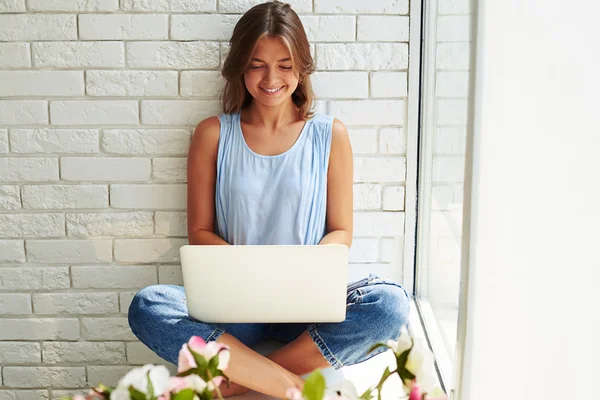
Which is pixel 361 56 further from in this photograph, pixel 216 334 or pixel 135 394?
pixel 135 394

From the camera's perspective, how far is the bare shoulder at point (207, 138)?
2344 millimetres

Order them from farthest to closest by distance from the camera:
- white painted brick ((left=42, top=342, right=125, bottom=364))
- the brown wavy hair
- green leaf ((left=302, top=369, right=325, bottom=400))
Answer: white painted brick ((left=42, top=342, right=125, bottom=364)) < the brown wavy hair < green leaf ((left=302, top=369, right=325, bottom=400))

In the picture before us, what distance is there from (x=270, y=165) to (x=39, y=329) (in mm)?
962

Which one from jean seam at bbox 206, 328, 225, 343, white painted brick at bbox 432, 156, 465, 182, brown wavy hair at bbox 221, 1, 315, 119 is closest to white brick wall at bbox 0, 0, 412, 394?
brown wavy hair at bbox 221, 1, 315, 119

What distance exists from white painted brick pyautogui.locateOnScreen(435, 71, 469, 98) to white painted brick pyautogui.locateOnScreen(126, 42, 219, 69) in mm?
686

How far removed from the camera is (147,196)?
8.05ft

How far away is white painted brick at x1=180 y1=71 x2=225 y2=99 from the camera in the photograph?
238cm

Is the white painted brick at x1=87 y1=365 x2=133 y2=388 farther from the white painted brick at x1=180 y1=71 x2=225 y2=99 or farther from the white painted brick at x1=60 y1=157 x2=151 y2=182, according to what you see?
the white painted brick at x1=180 y1=71 x2=225 y2=99

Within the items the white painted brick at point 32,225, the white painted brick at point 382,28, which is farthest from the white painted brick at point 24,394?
the white painted brick at point 382,28

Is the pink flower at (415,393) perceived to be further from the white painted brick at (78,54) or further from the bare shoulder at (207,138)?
the white painted brick at (78,54)

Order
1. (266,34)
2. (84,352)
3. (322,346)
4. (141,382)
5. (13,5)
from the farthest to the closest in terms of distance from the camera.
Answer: (84,352) < (13,5) < (266,34) < (322,346) < (141,382)

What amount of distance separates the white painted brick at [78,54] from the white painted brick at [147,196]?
393mm

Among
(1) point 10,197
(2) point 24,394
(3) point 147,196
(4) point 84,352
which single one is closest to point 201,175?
(3) point 147,196

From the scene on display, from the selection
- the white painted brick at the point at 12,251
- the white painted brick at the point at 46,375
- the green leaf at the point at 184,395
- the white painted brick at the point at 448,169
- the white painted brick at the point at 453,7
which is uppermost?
the white painted brick at the point at 453,7
